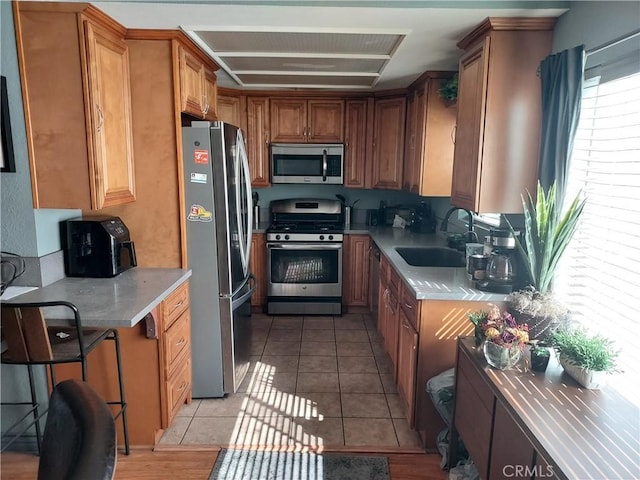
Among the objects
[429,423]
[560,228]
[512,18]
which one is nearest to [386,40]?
[512,18]

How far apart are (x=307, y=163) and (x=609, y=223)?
2.97 m

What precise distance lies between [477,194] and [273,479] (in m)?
1.79

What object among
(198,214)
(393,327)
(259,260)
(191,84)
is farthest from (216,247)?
(259,260)

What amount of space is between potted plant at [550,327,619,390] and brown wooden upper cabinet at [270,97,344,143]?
3175 millimetres

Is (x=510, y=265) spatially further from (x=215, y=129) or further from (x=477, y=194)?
(x=215, y=129)

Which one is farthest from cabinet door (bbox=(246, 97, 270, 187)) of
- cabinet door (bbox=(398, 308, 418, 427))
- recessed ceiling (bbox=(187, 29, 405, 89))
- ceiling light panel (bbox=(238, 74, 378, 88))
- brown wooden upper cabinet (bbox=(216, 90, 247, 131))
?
cabinet door (bbox=(398, 308, 418, 427))

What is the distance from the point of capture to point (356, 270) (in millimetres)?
4324

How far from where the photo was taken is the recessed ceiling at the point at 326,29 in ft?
6.44

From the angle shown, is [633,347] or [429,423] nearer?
[633,347]

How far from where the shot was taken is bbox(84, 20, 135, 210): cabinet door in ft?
6.77

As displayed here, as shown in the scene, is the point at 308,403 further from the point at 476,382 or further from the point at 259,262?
the point at 259,262

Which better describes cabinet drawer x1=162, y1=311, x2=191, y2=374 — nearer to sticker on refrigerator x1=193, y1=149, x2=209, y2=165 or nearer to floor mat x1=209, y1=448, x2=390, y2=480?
floor mat x1=209, y1=448, x2=390, y2=480

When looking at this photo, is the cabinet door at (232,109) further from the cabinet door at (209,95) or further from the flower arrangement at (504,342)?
the flower arrangement at (504,342)

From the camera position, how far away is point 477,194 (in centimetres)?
225
